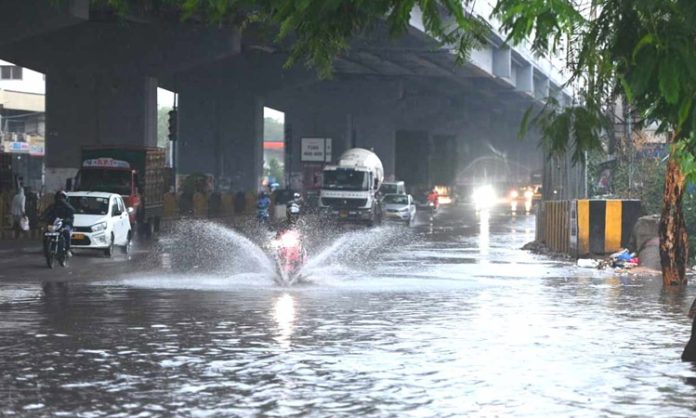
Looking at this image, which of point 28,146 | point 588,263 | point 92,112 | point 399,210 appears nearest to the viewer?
point 588,263

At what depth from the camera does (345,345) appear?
15.5 m

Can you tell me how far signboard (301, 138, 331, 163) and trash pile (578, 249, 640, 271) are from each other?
71.3 metres

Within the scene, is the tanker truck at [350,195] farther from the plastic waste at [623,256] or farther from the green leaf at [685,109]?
the green leaf at [685,109]

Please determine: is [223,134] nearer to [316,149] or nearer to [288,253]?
[316,149]

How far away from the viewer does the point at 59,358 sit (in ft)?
47.0

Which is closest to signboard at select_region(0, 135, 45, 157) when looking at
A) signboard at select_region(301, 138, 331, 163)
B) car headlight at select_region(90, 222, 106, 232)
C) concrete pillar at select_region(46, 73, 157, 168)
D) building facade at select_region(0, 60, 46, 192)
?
building facade at select_region(0, 60, 46, 192)

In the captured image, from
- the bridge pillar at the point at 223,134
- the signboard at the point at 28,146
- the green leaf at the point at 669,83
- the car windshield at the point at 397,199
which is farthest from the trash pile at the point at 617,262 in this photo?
the signboard at the point at 28,146

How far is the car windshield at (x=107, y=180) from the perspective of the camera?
1826 inches

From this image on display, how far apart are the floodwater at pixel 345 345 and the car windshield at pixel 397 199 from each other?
128 feet

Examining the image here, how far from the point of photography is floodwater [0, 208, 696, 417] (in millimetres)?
11641

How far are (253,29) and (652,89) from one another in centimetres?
4754

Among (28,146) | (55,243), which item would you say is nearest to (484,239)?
(55,243)

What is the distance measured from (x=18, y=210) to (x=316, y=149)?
6200 centimetres

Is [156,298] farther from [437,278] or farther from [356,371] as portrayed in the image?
[356,371]
